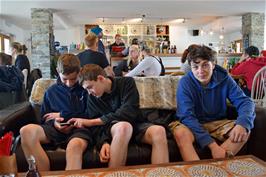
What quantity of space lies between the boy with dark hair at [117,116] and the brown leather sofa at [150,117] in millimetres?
114

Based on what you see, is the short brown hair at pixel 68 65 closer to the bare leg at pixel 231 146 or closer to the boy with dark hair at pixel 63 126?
the boy with dark hair at pixel 63 126

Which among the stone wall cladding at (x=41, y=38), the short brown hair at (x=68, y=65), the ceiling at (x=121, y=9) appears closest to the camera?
the short brown hair at (x=68, y=65)

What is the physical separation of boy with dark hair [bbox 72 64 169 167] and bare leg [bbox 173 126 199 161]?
99 millimetres

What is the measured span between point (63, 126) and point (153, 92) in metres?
0.81

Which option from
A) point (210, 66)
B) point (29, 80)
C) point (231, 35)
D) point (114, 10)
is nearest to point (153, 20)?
point (114, 10)

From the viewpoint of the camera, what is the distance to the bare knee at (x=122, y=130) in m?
1.77

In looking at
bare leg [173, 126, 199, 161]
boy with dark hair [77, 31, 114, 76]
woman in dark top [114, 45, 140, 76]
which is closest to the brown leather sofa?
bare leg [173, 126, 199, 161]

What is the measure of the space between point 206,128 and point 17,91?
2605 mm

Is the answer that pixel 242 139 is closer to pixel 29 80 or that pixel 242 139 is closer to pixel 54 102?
pixel 54 102

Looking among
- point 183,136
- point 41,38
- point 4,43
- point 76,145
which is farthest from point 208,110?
point 4,43

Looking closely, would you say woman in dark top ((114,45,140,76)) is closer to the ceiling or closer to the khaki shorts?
the ceiling

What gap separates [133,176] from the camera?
127cm

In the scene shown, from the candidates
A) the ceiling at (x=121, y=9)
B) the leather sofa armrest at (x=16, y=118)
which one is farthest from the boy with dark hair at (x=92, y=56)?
the ceiling at (x=121, y=9)

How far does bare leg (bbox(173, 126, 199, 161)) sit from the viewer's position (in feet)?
5.76
